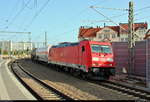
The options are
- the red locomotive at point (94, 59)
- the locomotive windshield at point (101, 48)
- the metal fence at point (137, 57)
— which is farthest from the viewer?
the locomotive windshield at point (101, 48)

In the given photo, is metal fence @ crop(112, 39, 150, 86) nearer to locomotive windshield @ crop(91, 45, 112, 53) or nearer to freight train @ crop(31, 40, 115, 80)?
freight train @ crop(31, 40, 115, 80)

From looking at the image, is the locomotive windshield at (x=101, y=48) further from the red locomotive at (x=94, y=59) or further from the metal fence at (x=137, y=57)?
the metal fence at (x=137, y=57)

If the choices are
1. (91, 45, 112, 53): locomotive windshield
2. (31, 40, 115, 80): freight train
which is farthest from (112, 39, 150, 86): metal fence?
(91, 45, 112, 53): locomotive windshield

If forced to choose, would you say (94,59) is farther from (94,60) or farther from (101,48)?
(101,48)

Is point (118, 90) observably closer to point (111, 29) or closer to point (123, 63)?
point (123, 63)

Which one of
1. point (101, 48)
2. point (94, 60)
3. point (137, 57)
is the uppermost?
point (101, 48)

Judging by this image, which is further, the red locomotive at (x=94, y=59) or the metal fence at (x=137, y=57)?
the red locomotive at (x=94, y=59)

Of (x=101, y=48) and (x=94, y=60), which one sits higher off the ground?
(x=101, y=48)

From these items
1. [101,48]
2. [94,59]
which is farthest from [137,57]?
[94,59]

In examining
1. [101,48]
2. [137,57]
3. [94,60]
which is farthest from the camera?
[137,57]

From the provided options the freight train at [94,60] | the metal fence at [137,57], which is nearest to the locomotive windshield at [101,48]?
the freight train at [94,60]

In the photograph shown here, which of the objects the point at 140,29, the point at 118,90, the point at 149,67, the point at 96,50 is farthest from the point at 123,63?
the point at 140,29

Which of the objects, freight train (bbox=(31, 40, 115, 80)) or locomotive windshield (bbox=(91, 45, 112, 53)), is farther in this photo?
locomotive windshield (bbox=(91, 45, 112, 53))

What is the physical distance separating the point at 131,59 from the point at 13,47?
98.2 metres
